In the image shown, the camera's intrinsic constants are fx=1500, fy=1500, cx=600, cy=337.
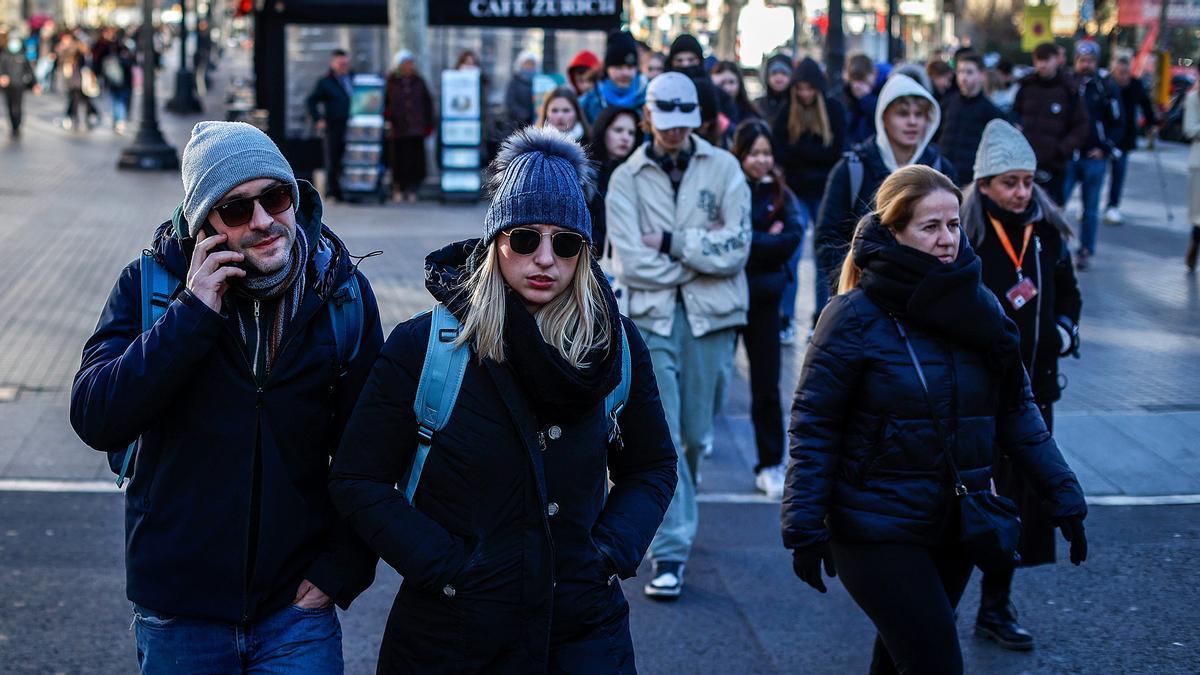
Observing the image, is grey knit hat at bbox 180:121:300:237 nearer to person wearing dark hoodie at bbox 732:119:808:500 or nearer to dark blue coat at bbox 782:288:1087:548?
dark blue coat at bbox 782:288:1087:548

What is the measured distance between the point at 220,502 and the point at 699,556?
12.2 ft

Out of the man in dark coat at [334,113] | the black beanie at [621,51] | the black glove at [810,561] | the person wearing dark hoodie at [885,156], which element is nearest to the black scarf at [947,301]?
the black glove at [810,561]

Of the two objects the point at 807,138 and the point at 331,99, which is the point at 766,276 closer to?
the point at 807,138

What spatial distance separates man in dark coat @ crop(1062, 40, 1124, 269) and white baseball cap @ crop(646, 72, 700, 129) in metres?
8.49

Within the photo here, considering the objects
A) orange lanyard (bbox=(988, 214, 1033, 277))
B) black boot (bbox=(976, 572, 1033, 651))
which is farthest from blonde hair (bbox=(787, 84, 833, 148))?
black boot (bbox=(976, 572, 1033, 651))

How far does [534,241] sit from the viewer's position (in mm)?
3295

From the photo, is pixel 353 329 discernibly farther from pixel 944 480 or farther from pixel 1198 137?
pixel 1198 137

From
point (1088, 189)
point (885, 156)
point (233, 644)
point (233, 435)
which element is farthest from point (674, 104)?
point (1088, 189)

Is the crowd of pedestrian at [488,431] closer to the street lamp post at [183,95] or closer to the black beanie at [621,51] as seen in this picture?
the black beanie at [621,51]

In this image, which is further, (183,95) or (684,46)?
(183,95)

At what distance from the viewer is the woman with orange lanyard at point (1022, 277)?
5406mm

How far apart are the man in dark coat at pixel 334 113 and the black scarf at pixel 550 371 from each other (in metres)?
15.7

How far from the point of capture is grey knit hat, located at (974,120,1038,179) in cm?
538

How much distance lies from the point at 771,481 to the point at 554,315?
435 centimetres
